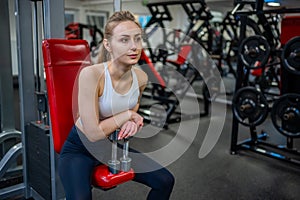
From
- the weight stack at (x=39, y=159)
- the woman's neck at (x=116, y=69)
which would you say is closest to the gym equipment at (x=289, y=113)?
the woman's neck at (x=116, y=69)

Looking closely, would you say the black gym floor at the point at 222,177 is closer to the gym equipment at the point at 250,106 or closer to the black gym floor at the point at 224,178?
the black gym floor at the point at 224,178

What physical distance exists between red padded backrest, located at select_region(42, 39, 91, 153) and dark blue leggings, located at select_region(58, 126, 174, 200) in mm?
65

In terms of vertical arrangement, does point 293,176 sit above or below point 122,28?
below

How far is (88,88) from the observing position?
3.70ft

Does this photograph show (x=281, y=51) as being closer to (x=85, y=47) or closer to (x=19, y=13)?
(x=85, y=47)

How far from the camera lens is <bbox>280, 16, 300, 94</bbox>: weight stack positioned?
101 inches

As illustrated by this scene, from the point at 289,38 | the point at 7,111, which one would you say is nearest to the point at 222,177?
the point at 289,38

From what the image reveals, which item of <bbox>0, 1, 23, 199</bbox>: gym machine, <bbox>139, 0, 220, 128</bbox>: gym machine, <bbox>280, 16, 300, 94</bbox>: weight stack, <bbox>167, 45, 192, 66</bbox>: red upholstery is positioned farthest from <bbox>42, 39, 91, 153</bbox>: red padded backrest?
<bbox>167, 45, 192, 66</bbox>: red upholstery

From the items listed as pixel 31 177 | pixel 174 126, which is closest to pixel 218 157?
pixel 174 126

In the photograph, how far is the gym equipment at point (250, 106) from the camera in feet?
8.31

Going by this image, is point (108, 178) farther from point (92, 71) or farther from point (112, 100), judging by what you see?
point (92, 71)

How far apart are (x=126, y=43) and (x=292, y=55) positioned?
1.66 m

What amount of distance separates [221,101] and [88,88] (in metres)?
4.31

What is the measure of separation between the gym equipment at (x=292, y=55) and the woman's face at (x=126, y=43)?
62.3 inches
